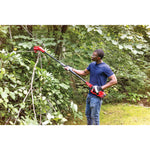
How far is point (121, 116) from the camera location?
2387 mm

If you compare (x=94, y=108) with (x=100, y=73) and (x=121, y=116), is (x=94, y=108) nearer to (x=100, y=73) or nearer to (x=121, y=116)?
(x=100, y=73)

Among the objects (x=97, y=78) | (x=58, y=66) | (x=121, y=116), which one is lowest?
(x=121, y=116)

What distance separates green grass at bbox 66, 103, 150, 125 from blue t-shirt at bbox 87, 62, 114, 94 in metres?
0.69

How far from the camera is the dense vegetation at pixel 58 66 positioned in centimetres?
185

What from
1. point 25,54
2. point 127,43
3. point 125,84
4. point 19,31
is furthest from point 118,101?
point 19,31

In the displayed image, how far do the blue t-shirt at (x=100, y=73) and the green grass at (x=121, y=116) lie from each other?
27.2 inches

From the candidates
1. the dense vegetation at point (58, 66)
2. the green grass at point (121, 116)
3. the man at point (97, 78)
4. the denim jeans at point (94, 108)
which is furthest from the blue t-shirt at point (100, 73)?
the green grass at point (121, 116)

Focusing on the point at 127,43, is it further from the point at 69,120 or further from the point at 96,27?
the point at 69,120

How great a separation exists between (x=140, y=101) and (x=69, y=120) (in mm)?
1696

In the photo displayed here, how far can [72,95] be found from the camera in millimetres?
2775

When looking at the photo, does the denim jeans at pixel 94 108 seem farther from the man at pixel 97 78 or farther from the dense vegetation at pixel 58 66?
the dense vegetation at pixel 58 66

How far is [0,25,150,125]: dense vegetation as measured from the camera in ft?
6.08

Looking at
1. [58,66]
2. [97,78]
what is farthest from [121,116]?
[58,66]

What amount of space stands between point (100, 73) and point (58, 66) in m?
0.87
